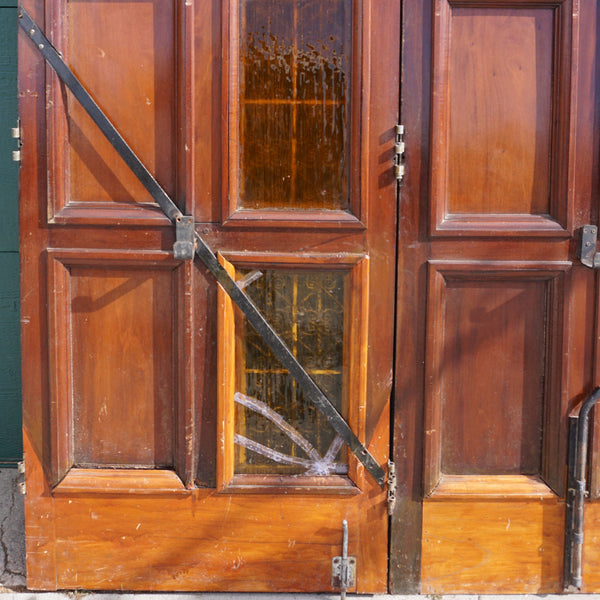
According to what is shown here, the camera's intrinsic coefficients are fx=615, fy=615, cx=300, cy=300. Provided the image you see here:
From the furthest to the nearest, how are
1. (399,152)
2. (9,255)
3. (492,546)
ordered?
1. (9,255)
2. (492,546)
3. (399,152)

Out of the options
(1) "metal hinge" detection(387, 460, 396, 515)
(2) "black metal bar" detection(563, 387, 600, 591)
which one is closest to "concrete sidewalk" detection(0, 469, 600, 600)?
(2) "black metal bar" detection(563, 387, 600, 591)

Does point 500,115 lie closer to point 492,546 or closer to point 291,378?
point 291,378

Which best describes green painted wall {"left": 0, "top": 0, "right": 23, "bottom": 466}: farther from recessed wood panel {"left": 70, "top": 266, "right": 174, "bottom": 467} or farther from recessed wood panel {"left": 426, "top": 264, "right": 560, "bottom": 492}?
recessed wood panel {"left": 426, "top": 264, "right": 560, "bottom": 492}

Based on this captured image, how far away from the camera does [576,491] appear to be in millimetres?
→ 2137

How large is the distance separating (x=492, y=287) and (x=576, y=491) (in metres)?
0.77

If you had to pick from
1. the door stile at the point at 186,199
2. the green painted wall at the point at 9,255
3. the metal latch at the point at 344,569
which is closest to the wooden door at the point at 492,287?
the metal latch at the point at 344,569

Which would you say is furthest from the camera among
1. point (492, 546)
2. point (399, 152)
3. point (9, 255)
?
point (9, 255)

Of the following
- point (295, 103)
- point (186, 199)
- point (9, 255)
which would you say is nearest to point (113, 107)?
point (186, 199)

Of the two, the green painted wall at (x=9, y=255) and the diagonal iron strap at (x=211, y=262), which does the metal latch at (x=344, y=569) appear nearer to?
the diagonal iron strap at (x=211, y=262)

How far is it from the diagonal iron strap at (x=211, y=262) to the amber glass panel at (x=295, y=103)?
25cm

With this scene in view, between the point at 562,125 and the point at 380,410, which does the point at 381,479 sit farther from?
the point at 562,125

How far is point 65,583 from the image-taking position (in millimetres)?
2203

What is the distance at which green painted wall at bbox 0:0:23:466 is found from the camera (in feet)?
8.80

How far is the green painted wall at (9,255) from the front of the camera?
2682mm
